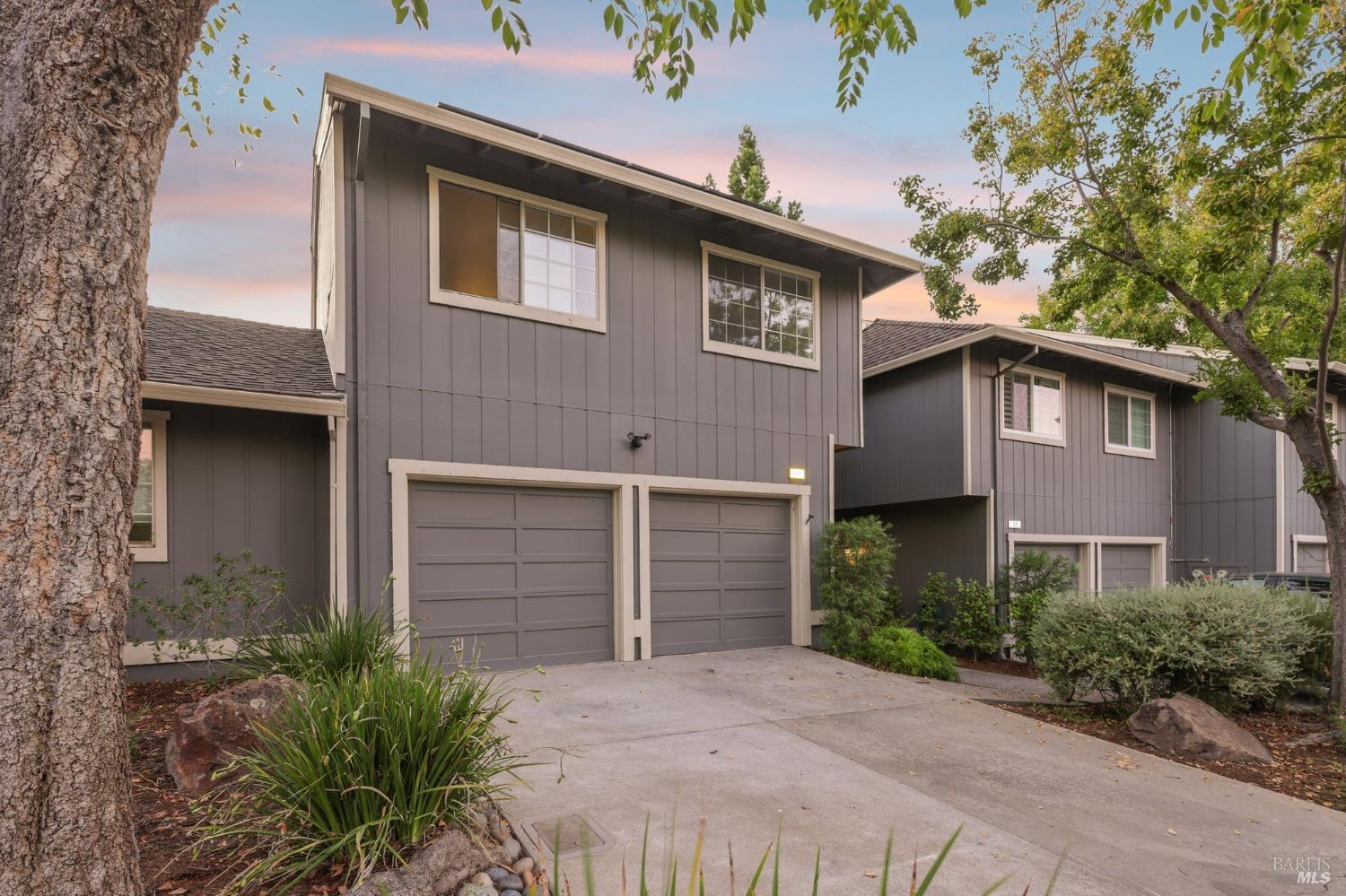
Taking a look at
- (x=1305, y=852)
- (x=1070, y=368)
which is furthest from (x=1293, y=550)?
(x=1305, y=852)

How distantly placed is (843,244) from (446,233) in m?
5.18

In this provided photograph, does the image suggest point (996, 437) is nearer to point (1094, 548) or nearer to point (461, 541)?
point (1094, 548)

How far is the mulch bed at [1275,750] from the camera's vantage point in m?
5.59

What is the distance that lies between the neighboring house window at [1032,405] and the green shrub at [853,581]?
164 inches

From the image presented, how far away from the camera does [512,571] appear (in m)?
8.13

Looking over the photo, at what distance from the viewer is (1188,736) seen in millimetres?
6176

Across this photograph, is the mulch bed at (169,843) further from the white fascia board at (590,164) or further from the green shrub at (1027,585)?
the green shrub at (1027,585)

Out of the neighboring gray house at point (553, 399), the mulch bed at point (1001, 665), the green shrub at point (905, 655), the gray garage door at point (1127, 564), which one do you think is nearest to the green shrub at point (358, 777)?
the neighboring gray house at point (553, 399)

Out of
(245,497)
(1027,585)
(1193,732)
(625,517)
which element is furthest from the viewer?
(1027,585)

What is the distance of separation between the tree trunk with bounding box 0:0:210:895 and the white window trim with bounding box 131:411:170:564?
16.9 feet

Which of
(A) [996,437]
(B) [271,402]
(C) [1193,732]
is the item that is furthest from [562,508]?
(A) [996,437]

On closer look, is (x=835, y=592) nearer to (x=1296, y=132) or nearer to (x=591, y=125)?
(x=1296, y=132)

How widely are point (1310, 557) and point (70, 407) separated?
760 inches

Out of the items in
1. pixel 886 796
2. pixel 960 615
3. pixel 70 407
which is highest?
pixel 70 407
